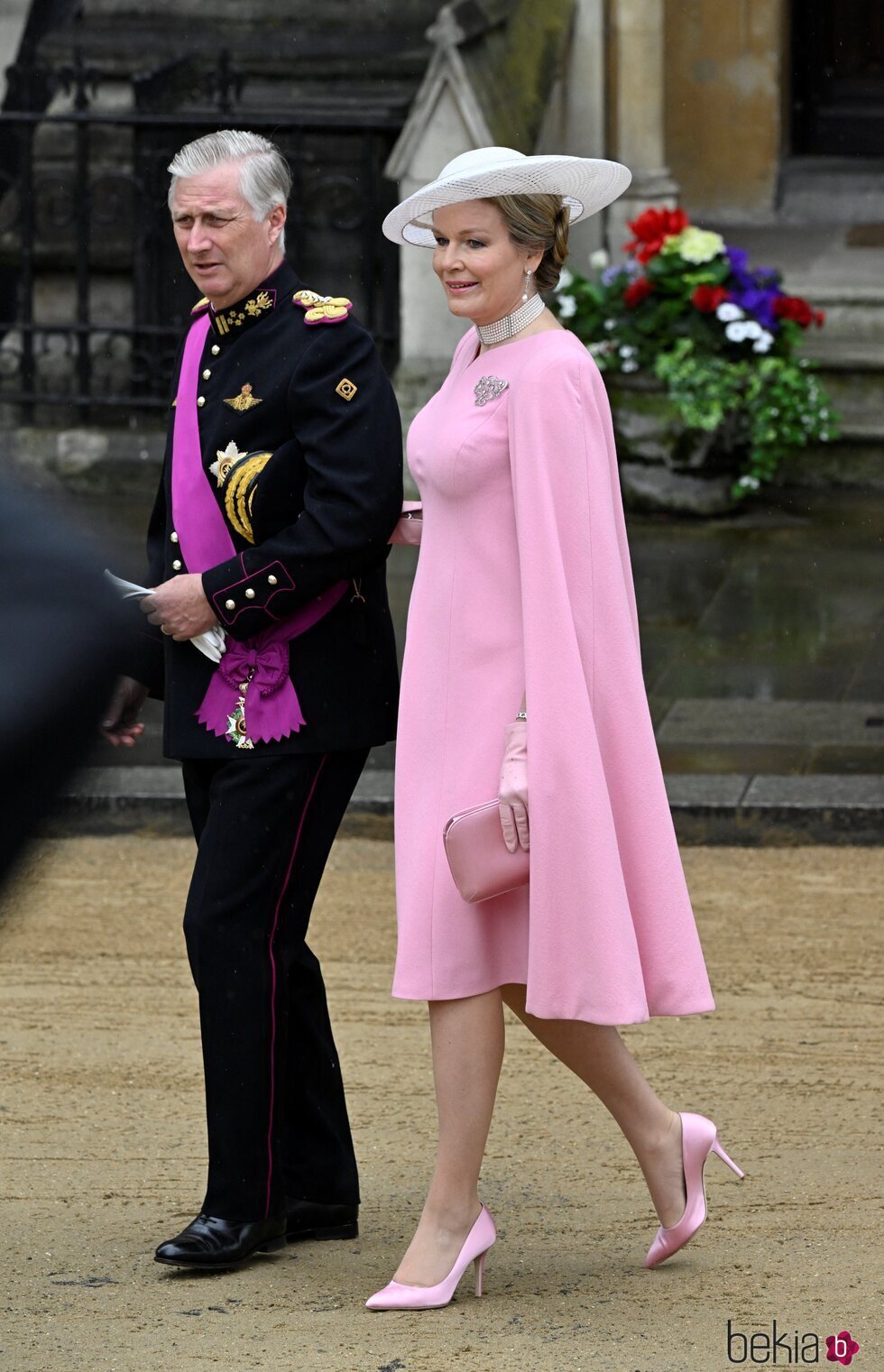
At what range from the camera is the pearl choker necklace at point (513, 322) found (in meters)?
3.78

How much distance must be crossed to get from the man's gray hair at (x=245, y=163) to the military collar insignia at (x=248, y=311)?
0.11 m

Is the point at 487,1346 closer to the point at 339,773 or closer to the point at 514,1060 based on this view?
the point at 339,773

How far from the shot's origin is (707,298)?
10695 millimetres

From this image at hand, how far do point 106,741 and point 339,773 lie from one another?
1.76 meters

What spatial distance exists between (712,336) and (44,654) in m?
8.97

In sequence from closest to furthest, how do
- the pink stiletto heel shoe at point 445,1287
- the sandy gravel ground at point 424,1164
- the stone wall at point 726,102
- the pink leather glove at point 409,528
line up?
1. the sandy gravel ground at point 424,1164
2. the pink stiletto heel shoe at point 445,1287
3. the pink leather glove at point 409,528
4. the stone wall at point 726,102

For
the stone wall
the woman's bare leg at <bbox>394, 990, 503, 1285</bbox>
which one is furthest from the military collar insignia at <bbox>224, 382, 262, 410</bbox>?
the stone wall

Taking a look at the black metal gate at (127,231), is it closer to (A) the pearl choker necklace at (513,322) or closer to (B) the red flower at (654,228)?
(B) the red flower at (654,228)

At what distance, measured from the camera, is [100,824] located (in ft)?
22.9

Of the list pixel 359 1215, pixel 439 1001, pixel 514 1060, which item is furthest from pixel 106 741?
pixel 514 1060

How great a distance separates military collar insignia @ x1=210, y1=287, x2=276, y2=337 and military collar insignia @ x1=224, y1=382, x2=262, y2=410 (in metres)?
0.11

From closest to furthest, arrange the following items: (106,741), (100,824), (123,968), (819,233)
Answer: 1. (106,741)
2. (123,968)
3. (100,824)
4. (819,233)

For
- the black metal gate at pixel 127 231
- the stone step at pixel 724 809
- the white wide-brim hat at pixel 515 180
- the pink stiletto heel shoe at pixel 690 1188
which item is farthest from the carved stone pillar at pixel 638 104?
the pink stiletto heel shoe at pixel 690 1188

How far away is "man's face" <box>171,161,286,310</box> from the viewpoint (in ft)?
12.7
